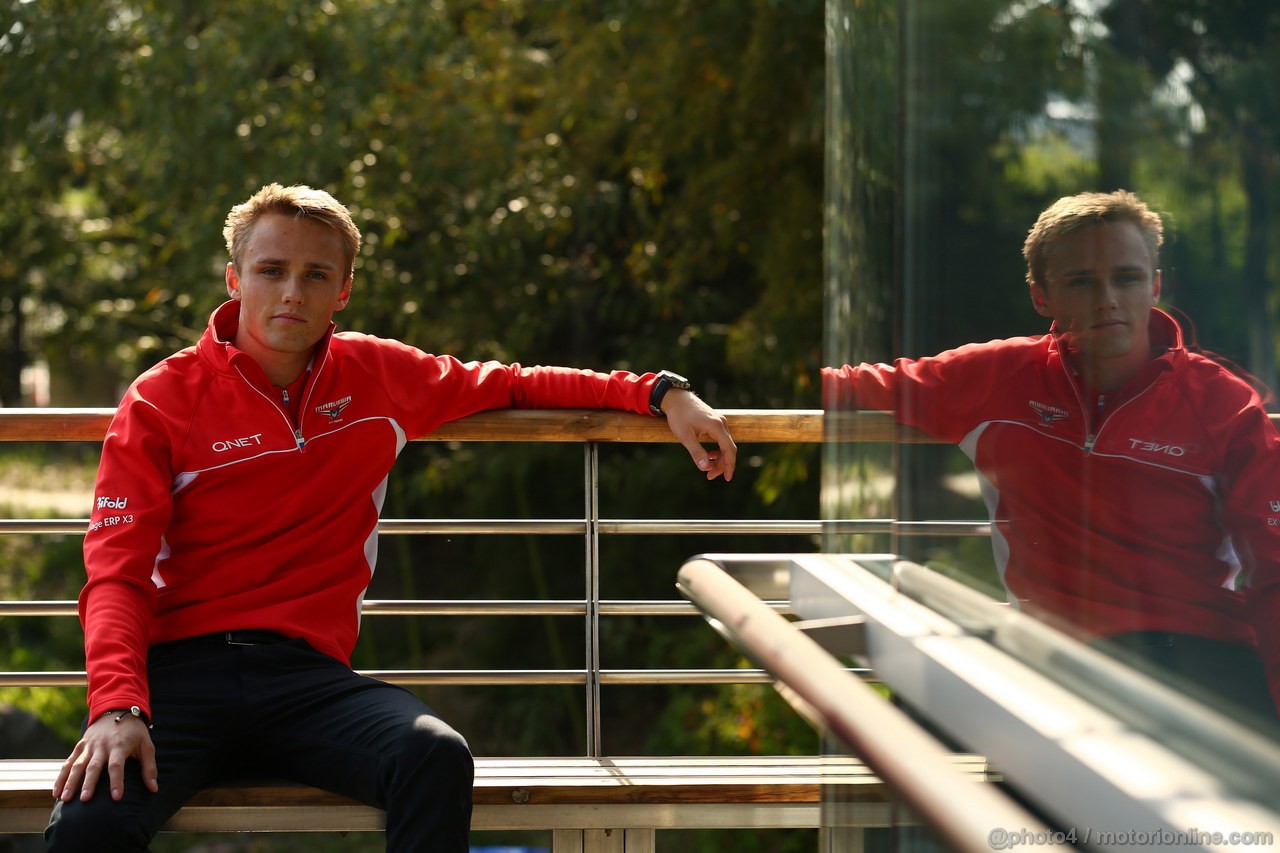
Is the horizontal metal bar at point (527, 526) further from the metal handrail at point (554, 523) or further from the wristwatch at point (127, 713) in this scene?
the wristwatch at point (127, 713)

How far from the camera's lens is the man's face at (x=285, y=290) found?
1.97 m

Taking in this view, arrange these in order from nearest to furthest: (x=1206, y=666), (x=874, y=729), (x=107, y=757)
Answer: (x=1206, y=666) → (x=874, y=729) → (x=107, y=757)

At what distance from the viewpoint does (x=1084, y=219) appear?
0.63 meters

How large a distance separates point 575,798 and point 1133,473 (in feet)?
4.90

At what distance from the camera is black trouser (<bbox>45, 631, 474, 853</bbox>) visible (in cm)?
162

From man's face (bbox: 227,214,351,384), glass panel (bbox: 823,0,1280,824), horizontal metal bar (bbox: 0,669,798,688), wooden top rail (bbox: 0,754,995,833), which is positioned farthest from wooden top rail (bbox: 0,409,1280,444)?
glass panel (bbox: 823,0,1280,824)

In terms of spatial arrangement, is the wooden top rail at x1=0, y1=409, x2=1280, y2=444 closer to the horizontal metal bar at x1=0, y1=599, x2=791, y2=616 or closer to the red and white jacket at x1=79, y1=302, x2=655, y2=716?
the red and white jacket at x1=79, y1=302, x2=655, y2=716

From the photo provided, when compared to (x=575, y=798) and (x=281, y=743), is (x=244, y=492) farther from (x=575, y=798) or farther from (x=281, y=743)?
(x=575, y=798)

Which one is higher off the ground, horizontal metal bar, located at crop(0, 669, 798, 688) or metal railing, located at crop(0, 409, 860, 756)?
metal railing, located at crop(0, 409, 860, 756)

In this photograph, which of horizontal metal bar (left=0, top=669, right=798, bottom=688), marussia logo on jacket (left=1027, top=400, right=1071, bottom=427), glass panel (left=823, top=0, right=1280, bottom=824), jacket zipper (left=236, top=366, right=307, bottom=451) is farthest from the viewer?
horizontal metal bar (left=0, top=669, right=798, bottom=688)

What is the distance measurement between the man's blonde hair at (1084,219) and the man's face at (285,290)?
1.46m

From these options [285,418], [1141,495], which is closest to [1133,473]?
[1141,495]

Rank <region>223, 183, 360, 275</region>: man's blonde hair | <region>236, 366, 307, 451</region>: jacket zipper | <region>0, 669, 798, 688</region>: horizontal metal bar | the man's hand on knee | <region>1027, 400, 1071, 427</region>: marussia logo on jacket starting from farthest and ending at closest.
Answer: <region>0, 669, 798, 688</region>: horizontal metal bar → <region>223, 183, 360, 275</region>: man's blonde hair → <region>236, 366, 307, 451</region>: jacket zipper → the man's hand on knee → <region>1027, 400, 1071, 427</region>: marussia logo on jacket

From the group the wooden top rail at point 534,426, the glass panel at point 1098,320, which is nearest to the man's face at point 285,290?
the wooden top rail at point 534,426
